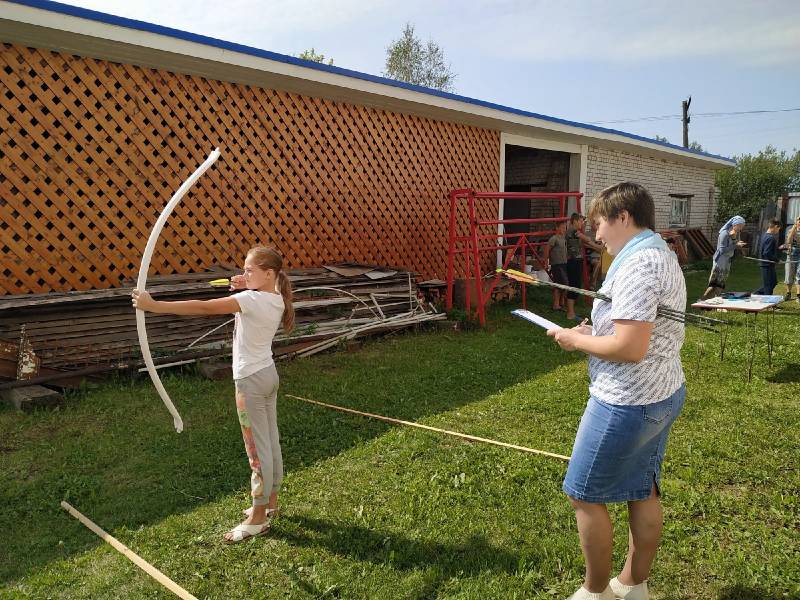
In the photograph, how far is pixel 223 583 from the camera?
259cm

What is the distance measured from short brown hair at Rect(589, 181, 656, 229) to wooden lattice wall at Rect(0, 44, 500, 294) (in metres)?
5.49

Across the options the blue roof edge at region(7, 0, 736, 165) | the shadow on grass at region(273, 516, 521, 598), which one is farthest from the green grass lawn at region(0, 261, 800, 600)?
the blue roof edge at region(7, 0, 736, 165)

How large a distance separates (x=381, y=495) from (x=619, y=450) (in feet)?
5.66

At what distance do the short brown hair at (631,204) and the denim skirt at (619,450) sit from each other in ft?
2.08

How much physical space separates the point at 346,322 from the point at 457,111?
4.10m

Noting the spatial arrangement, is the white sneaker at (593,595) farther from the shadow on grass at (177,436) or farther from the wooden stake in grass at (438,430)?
the shadow on grass at (177,436)

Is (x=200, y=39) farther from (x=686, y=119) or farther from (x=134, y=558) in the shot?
(x=686, y=119)

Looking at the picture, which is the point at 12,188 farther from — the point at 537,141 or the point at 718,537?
the point at 537,141

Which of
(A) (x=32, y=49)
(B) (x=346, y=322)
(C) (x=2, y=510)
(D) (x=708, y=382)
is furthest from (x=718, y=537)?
(A) (x=32, y=49)

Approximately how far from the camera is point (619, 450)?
6.61 feet

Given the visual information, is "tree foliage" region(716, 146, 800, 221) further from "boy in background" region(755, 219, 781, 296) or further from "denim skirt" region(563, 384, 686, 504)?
"denim skirt" region(563, 384, 686, 504)

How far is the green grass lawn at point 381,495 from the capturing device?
262cm

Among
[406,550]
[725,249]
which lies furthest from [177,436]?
[725,249]

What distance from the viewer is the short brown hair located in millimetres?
2062
